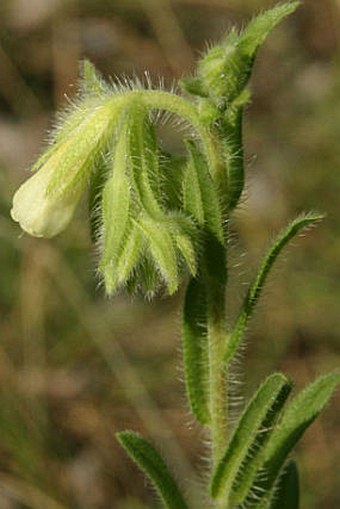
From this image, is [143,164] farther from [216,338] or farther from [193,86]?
[216,338]

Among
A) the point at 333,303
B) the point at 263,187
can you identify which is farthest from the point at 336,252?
the point at 263,187

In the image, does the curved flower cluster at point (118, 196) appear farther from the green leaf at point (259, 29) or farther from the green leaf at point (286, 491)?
the green leaf at point (286, 491)

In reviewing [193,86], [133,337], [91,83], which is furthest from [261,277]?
[133,337]

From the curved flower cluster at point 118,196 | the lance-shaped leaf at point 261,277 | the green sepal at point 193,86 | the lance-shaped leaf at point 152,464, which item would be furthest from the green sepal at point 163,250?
the lance-shaped leaf at point 152,464

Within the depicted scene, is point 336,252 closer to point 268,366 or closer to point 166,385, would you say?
point 268,366

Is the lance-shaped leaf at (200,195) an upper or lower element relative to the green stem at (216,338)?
upper

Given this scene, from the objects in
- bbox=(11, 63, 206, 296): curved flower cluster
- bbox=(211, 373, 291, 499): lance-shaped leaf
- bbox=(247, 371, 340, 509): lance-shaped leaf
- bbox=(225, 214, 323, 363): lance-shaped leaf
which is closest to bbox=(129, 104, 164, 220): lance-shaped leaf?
bbox=(11, 63, 206, 296): curved flower cluster
